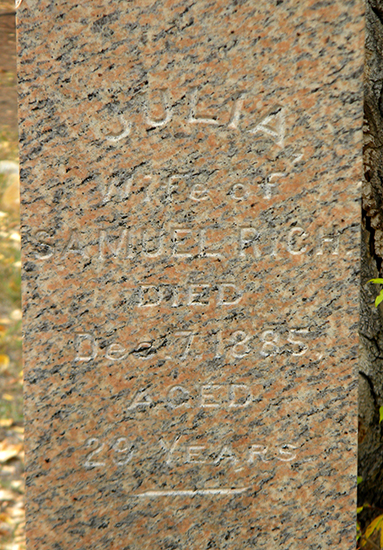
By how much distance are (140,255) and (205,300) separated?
242 millimetres

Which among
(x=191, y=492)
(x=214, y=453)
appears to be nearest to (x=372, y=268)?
(x=214, y=453)

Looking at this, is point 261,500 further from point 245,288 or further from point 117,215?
point 117,215

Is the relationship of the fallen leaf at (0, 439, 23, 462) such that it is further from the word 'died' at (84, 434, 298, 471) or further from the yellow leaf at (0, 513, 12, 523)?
the word 'died' at (84, 434, 298, 471)

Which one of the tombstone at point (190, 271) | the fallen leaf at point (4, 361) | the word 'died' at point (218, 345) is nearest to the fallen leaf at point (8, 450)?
the fallen leaf at point (4, 361)

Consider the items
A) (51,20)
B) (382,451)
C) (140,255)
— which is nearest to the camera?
(51,20)

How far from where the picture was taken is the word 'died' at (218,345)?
164 cm

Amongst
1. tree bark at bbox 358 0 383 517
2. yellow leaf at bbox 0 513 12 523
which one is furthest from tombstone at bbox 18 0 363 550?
yellow leaf at bbox 0 513 12 523

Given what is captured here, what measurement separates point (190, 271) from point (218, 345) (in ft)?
0.81

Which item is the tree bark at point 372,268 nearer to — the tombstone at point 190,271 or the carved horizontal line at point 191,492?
the tombstone at point 190,271

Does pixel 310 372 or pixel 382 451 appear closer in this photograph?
pixel 310 372

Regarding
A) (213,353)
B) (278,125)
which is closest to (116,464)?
(213,353)

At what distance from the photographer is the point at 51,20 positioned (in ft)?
4.86

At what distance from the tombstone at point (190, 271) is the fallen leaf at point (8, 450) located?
1242mm

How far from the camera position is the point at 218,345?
1.65 metres
